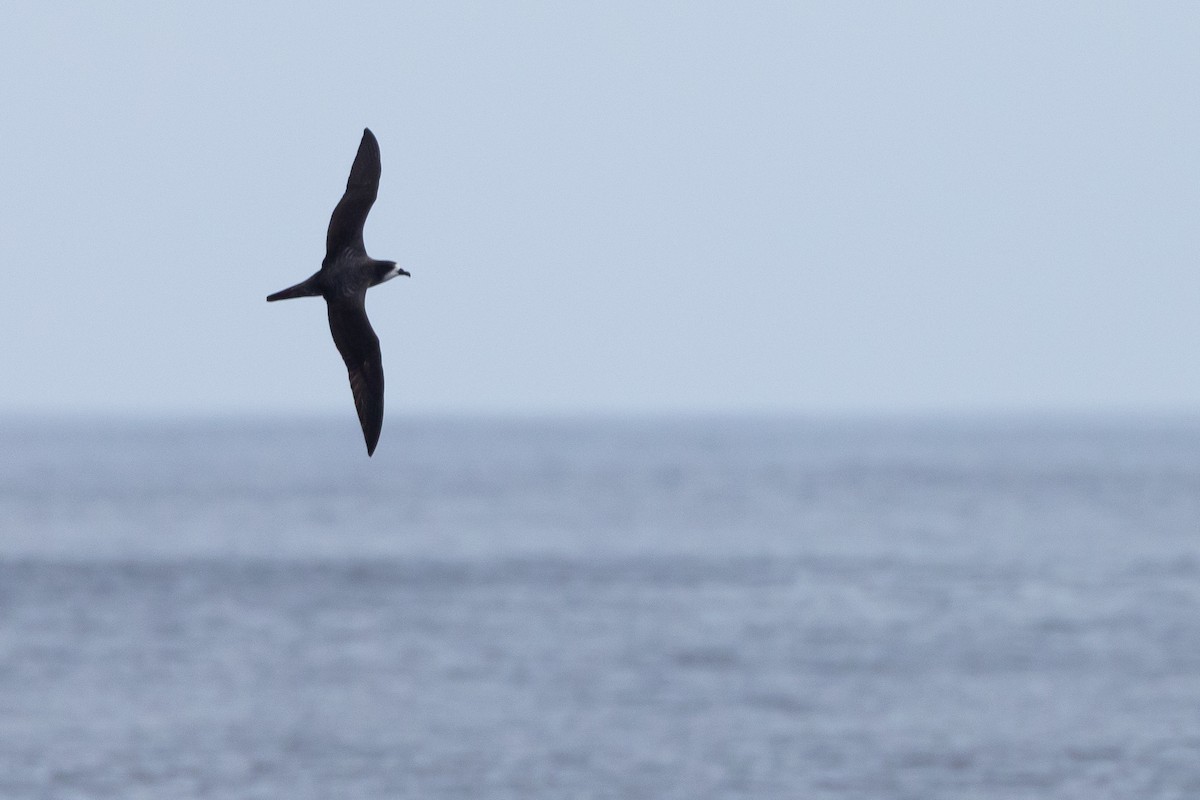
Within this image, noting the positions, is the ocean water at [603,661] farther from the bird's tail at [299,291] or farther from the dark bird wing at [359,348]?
the bird's tail at [299,291]

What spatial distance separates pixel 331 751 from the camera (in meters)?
29.6

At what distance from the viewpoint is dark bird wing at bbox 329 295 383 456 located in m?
7.13

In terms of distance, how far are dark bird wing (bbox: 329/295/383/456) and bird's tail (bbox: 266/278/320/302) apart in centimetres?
16

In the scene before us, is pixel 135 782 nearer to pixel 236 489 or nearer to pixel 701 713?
pixel 701 713

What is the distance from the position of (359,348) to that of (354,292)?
12.2 inches

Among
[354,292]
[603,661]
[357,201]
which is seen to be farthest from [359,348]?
[603,661]

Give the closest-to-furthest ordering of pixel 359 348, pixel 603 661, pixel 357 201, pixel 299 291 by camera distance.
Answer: pixel 299 291
pixel 359 348
pixel 357 201
pixel 603 661

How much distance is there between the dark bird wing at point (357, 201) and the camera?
7.34m

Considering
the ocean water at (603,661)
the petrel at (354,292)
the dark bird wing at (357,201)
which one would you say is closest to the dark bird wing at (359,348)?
the petrel at (354,292)

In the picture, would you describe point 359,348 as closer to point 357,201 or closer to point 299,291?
point 299,291

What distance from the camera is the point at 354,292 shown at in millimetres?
7039

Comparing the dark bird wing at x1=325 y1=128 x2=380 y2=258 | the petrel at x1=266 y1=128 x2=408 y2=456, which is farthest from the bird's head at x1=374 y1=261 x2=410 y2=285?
the dark bird wing at x1=325 y1=128 x2=380 y2=258

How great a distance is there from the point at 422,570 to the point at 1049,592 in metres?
22.4

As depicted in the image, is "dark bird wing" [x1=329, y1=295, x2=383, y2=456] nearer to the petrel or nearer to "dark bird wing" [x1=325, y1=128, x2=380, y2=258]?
the petrel
